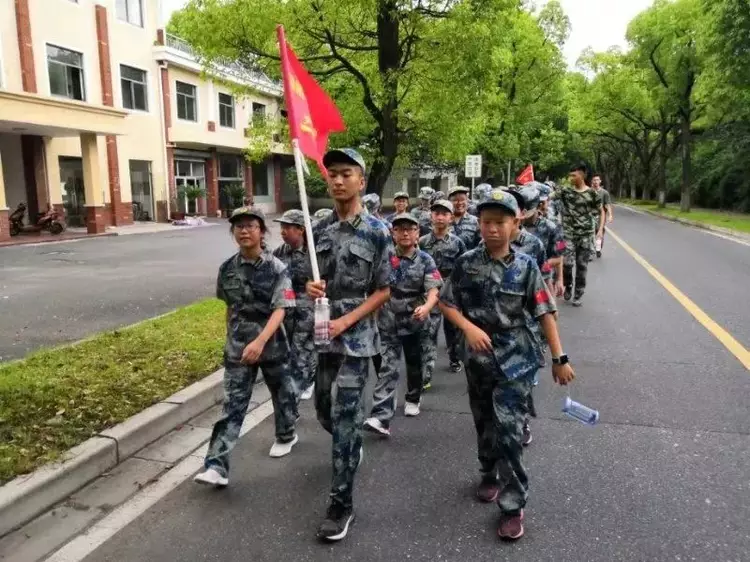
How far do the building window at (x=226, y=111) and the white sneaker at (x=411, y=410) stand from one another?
2838 centimetres

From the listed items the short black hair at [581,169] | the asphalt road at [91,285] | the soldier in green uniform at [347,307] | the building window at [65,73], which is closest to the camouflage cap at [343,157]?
the soldier in green uniform at [347,307]

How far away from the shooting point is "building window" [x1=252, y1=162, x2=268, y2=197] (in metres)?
35.6

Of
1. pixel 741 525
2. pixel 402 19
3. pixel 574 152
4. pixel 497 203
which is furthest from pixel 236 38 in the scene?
pixel 574 152

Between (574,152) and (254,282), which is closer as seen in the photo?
(254,282)

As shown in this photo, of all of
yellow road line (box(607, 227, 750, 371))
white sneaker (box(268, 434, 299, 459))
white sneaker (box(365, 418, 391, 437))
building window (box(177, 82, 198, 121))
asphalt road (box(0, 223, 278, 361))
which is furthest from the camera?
building window (box(177, 82, 198, 121))

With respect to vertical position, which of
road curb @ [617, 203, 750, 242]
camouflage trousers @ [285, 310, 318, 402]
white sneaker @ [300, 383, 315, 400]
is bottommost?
white sneaker @ [300, 383, 315, 400]

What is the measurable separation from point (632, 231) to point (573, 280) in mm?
14924

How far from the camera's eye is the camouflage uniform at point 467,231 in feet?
20.7

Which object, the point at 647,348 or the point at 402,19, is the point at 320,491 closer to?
the point at 647,348

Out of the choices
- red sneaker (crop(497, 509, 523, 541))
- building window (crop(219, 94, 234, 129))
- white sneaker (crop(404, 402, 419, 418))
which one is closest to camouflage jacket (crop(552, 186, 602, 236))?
white sneaker (crop(404, 402, 419, 418))

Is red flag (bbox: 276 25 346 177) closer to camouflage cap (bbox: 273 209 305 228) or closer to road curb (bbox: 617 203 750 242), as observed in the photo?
camouflage cap (bbox: 273 209 305 228)

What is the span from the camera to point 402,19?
29.5ft

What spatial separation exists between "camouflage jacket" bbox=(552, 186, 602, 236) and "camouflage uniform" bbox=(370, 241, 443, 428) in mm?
4580

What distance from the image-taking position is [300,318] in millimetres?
5082
